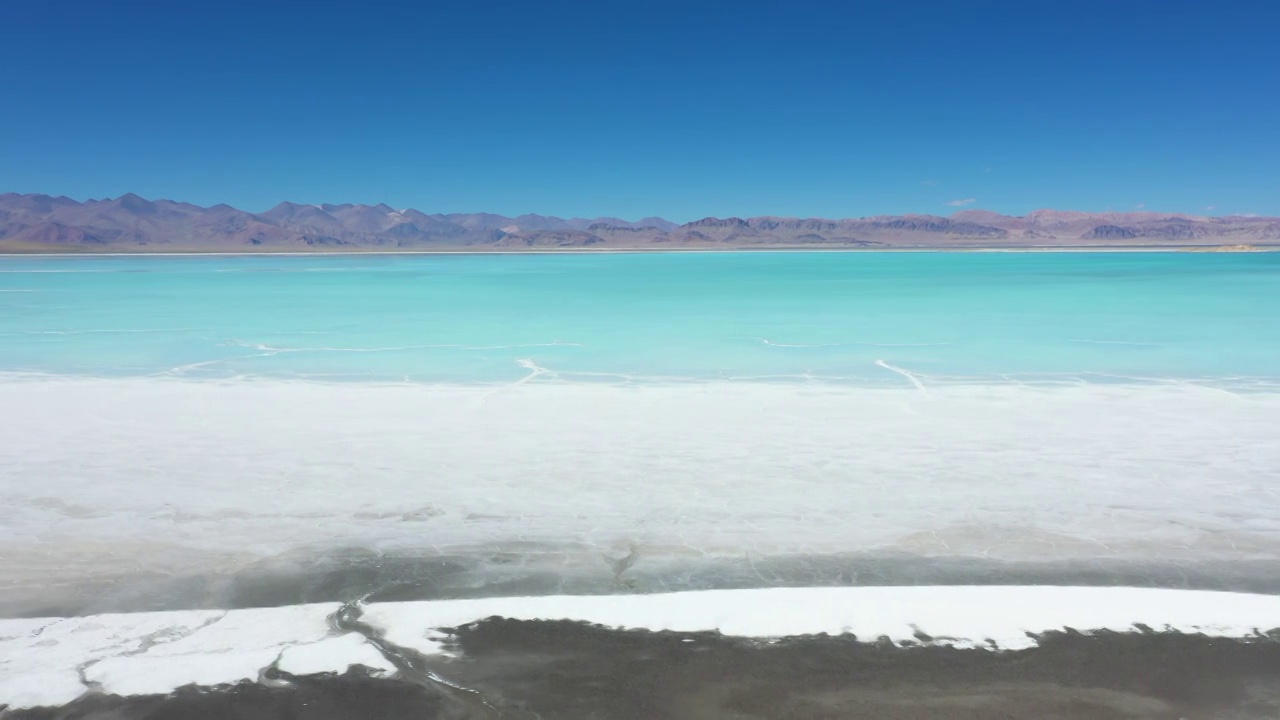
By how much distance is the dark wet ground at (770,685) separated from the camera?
9.31 ft

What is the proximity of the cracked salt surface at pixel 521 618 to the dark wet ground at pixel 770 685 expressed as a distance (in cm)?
11

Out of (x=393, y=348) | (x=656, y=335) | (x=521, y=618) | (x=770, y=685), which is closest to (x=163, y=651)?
(x=521, y=618)

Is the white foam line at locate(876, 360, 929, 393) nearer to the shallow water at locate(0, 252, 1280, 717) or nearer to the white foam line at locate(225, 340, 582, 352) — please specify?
the shallow water at locate(0, 252, 1280, 717)

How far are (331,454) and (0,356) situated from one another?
7.74 meters

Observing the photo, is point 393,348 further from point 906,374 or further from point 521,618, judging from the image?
point 521,618

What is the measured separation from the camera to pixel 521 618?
3543 mm

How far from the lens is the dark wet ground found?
112 inches

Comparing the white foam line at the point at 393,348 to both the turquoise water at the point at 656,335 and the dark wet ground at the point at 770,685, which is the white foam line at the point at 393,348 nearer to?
the turquoise water at the point at 656,335

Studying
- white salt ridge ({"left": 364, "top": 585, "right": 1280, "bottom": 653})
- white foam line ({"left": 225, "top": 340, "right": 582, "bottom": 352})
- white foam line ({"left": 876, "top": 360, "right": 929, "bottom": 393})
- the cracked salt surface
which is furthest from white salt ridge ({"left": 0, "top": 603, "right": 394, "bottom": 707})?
white foam line ({"left": 225, "top": 340, "right": 582, "bottom": 352})

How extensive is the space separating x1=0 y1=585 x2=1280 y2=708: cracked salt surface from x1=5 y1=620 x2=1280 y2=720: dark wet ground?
0.11 metres

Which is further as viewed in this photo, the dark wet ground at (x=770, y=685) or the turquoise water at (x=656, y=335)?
the turquoise water at (x=656, y=335)

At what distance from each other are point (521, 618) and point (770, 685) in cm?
108

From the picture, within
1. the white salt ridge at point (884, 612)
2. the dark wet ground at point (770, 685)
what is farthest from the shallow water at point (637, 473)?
the white salt ridge at point (884, 612)

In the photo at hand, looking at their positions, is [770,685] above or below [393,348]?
above
